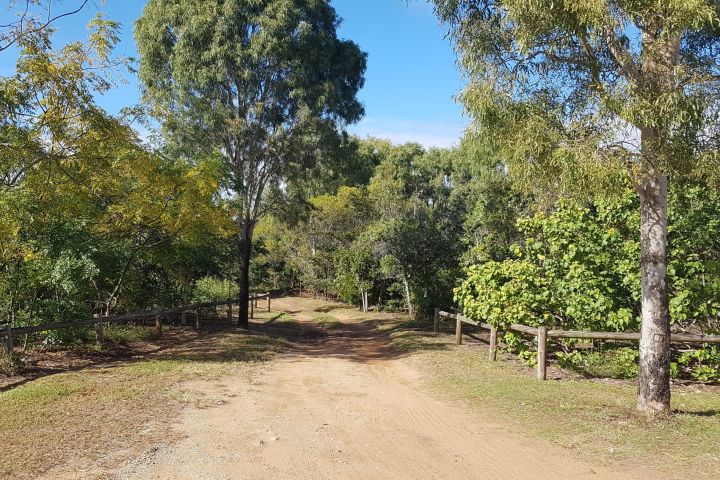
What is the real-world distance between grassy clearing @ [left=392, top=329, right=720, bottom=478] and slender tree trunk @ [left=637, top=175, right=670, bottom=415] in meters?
0.34

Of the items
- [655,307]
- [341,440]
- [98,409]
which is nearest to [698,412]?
[655,307]

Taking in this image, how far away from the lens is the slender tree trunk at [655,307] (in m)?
6.53

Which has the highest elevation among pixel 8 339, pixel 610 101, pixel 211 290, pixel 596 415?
pixel 610 101

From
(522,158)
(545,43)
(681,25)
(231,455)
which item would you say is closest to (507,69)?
(545,43)

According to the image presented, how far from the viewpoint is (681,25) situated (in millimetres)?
5754

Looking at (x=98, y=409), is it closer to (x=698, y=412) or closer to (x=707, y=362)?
(x=698, y=412)

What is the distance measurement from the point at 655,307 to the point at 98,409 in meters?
7.42

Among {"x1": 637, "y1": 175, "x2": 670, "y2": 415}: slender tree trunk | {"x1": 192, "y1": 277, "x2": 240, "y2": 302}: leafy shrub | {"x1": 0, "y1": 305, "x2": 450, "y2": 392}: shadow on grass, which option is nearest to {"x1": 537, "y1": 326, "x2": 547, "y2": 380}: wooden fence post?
{"x1": 637, "y1": 175, "x2": 670, "y2": 415}: slender tree trunk

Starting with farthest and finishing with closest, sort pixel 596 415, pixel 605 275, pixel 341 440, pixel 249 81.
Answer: pixel 249 81
pixel 605 275
pixel 596 415
pixel 341 440

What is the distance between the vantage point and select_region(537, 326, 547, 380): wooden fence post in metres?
9.44

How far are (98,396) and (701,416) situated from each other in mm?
8401

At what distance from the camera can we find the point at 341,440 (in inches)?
234

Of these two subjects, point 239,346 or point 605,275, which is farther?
point 239,346

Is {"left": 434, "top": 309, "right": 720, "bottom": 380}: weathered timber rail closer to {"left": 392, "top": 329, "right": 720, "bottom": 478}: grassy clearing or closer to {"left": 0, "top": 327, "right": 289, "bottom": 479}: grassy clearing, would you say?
{"left": 392, "top": 329, "right": 720, "bottom": 478}: grassy clearing
